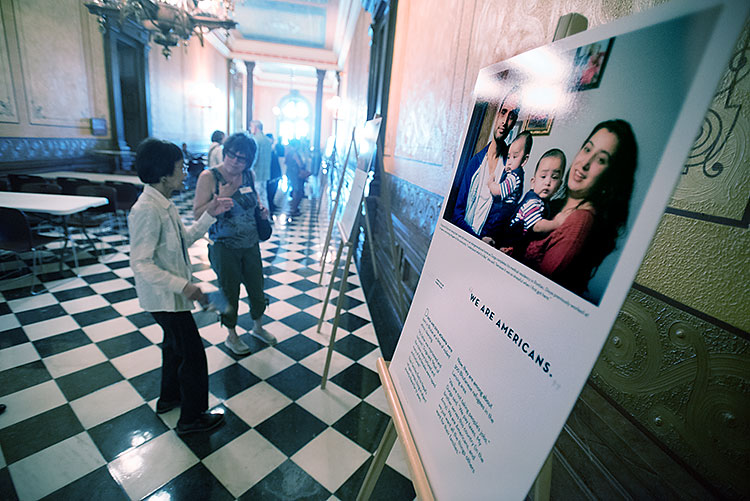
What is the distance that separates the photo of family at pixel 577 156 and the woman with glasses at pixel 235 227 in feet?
5.80

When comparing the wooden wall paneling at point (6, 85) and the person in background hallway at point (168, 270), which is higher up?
the wooden wall paneling at point (6, 85)

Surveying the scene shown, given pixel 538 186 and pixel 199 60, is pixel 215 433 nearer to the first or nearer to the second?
pixel 538 186

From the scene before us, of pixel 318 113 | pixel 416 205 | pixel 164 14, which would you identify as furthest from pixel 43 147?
pixel 318 113

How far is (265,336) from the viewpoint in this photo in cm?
289

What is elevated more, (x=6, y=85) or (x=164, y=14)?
(x=164, y=14)

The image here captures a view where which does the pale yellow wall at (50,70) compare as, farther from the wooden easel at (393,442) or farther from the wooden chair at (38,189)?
the wooden easel at (393,442)

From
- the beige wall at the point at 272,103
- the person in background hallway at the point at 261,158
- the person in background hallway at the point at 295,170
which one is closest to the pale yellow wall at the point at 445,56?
the person in background hallway at the point at 261,158

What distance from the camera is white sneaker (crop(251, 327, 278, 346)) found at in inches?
113

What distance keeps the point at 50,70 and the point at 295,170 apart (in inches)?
166

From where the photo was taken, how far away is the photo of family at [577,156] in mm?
512

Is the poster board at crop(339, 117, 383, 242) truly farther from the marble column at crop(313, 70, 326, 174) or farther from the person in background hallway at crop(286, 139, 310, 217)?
the marble column at crop(313, 70, 326, 174)

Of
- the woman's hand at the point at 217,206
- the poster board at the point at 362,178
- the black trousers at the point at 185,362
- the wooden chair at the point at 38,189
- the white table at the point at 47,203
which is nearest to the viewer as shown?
the black trousers at the point at 185,362

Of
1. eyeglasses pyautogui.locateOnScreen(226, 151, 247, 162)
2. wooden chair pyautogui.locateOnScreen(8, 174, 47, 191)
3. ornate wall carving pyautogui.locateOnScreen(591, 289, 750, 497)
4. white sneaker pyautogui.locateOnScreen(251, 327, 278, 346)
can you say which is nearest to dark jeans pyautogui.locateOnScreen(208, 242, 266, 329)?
white sneaker pyautogui.locateOnScreen(251, 327, 278, 346)

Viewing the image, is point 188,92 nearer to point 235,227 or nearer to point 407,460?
point 235,227
